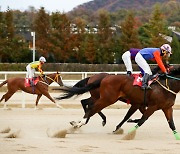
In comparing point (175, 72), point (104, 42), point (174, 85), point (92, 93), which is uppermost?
point (175, 72)

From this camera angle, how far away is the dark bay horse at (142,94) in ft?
31.3

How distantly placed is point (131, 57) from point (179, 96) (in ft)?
42.9

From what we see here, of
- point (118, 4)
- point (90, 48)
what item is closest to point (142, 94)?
point (90, 48)

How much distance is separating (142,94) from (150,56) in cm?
79

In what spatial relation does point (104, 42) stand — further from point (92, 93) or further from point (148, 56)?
point (148, 56)

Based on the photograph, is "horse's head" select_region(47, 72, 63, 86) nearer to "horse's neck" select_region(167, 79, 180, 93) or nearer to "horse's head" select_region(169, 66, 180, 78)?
"horse's head" select_region(169, 66, 180, 78)

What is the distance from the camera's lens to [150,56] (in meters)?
10.0

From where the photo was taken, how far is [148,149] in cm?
808

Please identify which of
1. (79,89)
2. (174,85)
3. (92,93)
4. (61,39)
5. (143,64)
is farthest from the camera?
(61,39)

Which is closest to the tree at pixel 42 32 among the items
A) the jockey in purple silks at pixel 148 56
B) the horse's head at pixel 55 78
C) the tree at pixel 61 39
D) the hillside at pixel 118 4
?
the tree at pixel 61 39

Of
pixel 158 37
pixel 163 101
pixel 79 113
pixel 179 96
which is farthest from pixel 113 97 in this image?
pixel 158 37

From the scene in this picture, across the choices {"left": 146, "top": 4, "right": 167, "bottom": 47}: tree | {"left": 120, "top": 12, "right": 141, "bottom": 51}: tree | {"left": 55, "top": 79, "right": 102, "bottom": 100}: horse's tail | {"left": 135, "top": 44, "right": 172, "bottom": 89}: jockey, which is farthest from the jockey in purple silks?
{"left": 146, "top": 4, "right": 167, "bottom": 47}: tree

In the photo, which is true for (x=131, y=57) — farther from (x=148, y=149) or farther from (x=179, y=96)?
(x=179, y=96)

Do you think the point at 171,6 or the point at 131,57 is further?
the point at 171,6
